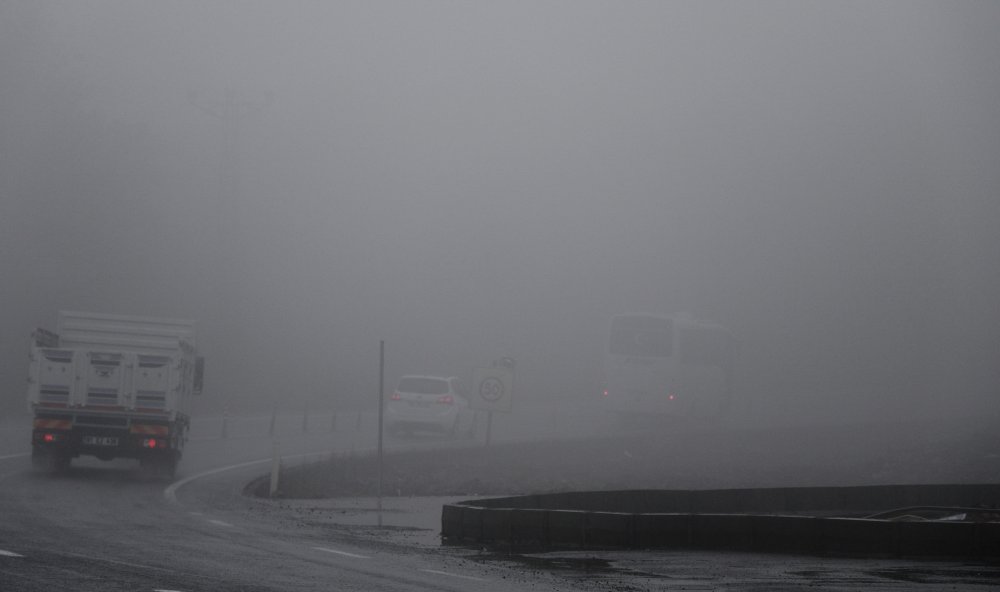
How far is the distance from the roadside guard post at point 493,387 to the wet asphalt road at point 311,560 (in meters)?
12.4

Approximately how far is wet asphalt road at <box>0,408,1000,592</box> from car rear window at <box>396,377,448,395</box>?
22.9m

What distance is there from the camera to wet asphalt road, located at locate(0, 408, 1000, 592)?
10938 millimetres

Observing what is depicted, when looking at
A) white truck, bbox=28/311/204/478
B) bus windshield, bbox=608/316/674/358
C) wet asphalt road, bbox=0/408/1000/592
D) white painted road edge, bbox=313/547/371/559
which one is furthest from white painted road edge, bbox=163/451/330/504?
bus windshield, bbox=608/316/674/358

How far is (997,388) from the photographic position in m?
105

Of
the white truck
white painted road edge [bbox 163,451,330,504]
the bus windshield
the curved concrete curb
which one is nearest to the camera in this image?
the curved concrete curb

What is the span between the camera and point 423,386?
4356 cm

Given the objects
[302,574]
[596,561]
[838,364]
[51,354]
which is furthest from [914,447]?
[838,364]

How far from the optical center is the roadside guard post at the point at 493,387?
1292 inches

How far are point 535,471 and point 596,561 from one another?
18143 millimetres

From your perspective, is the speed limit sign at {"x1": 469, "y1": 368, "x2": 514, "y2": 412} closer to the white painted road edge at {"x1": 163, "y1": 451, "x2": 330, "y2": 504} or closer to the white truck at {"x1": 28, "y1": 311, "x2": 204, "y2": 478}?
the white painted road edge at {"x1": 163, "y1": 451, "x2": 330, "y2": 504}

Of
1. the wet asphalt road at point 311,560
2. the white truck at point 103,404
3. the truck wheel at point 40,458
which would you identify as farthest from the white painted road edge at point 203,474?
the truck wheel at point 40,458

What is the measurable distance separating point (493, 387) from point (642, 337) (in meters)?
19.8

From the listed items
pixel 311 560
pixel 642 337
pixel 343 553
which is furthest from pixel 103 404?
pixel 642 337

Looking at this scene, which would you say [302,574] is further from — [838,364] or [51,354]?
[838,364]
